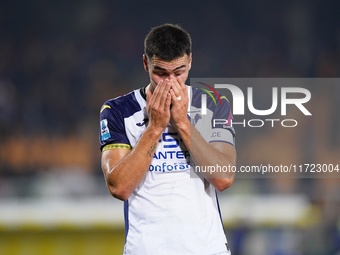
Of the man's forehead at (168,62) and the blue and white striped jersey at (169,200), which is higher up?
the man's forehead at (168,62)

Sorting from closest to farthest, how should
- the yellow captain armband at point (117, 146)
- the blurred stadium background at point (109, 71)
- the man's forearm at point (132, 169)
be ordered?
the man's forearm at point (132, 169) → the yellow captain armband at point (117, 146) → the blurred stadium background at point (109, 71)

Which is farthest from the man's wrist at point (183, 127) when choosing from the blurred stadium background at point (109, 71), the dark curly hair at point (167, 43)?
the blurred stadium background at point (109, 71)

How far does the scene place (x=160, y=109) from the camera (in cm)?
137

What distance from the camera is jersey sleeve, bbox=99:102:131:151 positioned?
1450 millimetres

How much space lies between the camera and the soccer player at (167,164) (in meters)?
1.36

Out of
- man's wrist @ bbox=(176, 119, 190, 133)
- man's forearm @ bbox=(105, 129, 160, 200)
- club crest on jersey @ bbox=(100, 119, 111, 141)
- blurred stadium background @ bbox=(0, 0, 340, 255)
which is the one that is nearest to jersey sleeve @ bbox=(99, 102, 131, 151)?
club crest on jersey @ bbox=(100, 119, 111, 141)

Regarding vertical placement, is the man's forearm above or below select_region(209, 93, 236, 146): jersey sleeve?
below

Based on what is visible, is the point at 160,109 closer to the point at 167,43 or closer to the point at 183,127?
the point at 183,127

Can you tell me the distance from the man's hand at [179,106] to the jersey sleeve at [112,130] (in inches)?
9.2

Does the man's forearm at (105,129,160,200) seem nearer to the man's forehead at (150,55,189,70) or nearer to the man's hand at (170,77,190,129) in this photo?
the man's hand at (170,77,190,129)

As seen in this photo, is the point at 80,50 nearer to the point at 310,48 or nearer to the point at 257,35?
the point at 257,35

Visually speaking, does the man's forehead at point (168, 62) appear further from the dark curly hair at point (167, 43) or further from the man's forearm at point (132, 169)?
the man's forearm at point (132, 169)

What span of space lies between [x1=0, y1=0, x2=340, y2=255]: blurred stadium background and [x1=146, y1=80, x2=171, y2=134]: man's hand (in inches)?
122

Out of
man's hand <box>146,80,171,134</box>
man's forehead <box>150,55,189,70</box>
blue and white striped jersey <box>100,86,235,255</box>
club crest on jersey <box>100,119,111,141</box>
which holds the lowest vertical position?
blue and white striped jersey <box>100,86,235,255</box>
